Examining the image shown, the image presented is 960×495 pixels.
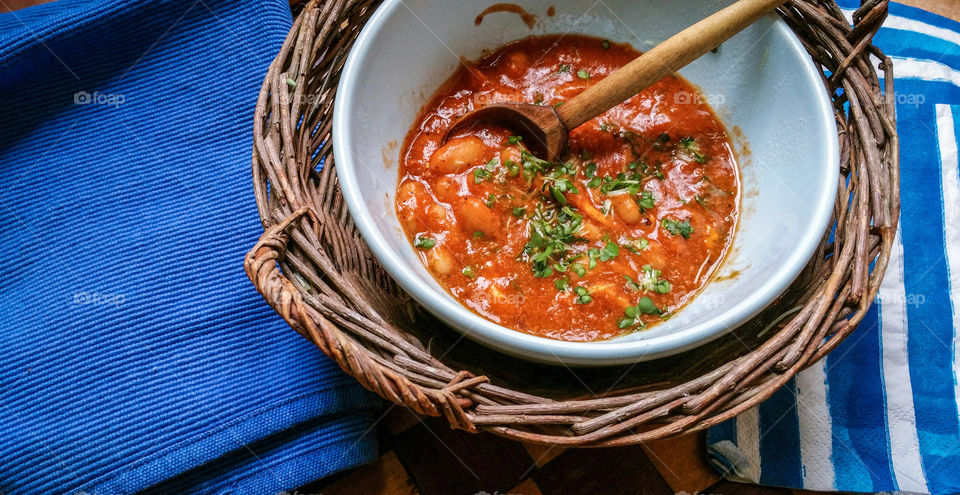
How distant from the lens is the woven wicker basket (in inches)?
55.3

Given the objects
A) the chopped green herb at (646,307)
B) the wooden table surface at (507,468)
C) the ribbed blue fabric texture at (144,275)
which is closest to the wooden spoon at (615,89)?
the chopped green herb at (646,307)

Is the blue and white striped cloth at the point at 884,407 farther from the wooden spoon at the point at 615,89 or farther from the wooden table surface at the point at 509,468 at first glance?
the wooden spoon at the point at 615,89

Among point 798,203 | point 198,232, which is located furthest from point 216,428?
point 798,203

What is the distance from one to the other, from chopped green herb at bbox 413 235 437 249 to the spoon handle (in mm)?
449

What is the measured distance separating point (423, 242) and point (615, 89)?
606 mm

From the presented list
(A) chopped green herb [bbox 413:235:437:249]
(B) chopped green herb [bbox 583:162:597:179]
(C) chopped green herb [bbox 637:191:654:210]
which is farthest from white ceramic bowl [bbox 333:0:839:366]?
(B) chopped green herb [bbox 583:162:597:179]

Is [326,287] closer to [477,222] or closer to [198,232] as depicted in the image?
[477,222]

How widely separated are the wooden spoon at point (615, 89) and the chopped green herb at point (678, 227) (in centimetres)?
32

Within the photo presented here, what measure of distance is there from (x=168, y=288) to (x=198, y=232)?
0.17m

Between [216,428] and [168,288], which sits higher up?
[168,288]

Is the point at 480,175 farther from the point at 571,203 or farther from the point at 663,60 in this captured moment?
the point at 663,60

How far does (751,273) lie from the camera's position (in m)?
1.68

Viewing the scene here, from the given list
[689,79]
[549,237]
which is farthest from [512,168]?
[689,79]

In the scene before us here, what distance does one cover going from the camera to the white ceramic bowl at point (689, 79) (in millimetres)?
1457
